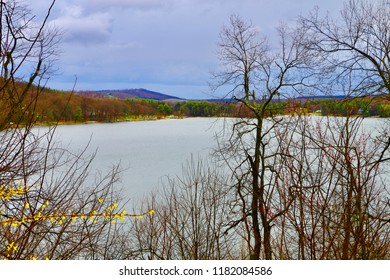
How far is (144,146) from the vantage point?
19.9 m

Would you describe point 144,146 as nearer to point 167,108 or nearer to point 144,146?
point 144,146

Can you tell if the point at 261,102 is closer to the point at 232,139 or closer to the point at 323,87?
the point at 232,139

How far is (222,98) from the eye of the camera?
848 centimetres

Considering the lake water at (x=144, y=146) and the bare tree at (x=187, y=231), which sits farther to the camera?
the lake water at (x=144, y=146)

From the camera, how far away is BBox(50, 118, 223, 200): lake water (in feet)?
40.2

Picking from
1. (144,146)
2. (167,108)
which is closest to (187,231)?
(167,108)

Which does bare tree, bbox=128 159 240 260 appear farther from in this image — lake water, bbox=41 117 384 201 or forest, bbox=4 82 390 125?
lake water, bbox=41 117 384 201

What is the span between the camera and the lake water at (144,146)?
40.2 feet

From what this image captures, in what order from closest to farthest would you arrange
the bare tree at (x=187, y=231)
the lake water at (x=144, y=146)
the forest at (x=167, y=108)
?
1. the forest at (x=167, y=108)
2. the bare tree at (x=187, y=231)
3. the lake water at (x=144, y=146)

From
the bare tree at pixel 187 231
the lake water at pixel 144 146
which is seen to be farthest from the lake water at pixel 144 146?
the bare tree at pixel 187 231

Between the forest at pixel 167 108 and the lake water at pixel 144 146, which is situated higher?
the forest at pixel 167 108

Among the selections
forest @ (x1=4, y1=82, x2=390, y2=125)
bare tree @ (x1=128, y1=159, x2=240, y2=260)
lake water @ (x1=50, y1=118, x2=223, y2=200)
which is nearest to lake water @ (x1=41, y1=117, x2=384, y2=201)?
lake water @ (x1=50, y1=118, x2=223, y2=200)

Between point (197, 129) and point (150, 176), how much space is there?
21.5 feet

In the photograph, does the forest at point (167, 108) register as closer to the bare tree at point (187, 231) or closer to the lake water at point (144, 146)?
the lake water at point (144, 146)
